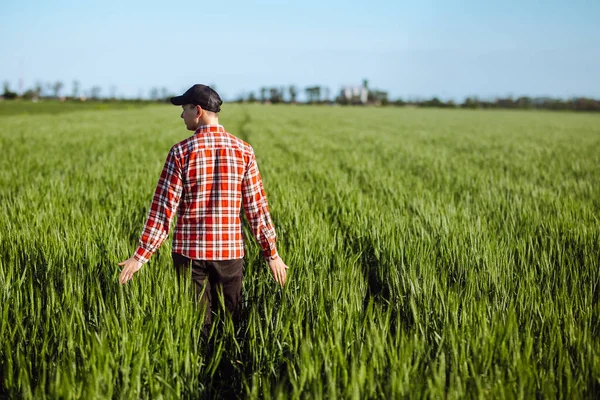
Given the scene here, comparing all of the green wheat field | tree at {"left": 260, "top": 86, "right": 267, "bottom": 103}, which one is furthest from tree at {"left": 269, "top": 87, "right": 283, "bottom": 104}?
the green wheat field

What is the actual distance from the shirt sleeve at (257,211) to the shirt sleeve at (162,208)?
0.33 meters

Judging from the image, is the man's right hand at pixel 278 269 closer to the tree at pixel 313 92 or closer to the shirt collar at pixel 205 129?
the shirt collar at pixel 205 129

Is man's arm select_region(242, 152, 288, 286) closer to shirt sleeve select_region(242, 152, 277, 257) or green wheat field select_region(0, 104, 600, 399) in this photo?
shirt sleeve select_region(242, 152, 277, 257)

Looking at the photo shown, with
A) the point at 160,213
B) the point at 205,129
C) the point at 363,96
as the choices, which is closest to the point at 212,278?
the point at 160,213

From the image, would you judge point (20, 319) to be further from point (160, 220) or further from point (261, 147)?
point (261, 147)

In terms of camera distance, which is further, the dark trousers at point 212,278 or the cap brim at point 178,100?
the dark trousers at point 212,278

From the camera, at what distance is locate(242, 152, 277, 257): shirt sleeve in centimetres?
238

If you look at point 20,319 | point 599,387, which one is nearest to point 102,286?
point 20,319

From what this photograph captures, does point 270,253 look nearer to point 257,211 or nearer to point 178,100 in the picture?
point 257,211

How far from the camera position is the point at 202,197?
89.1 inches

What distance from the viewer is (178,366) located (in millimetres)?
1918

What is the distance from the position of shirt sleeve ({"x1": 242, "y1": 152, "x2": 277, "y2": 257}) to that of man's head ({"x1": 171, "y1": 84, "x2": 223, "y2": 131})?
29 centimetres

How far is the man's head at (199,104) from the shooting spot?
84.5 inches

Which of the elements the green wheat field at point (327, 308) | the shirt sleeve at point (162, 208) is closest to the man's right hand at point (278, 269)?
the green wheat field at point (327, 308)
